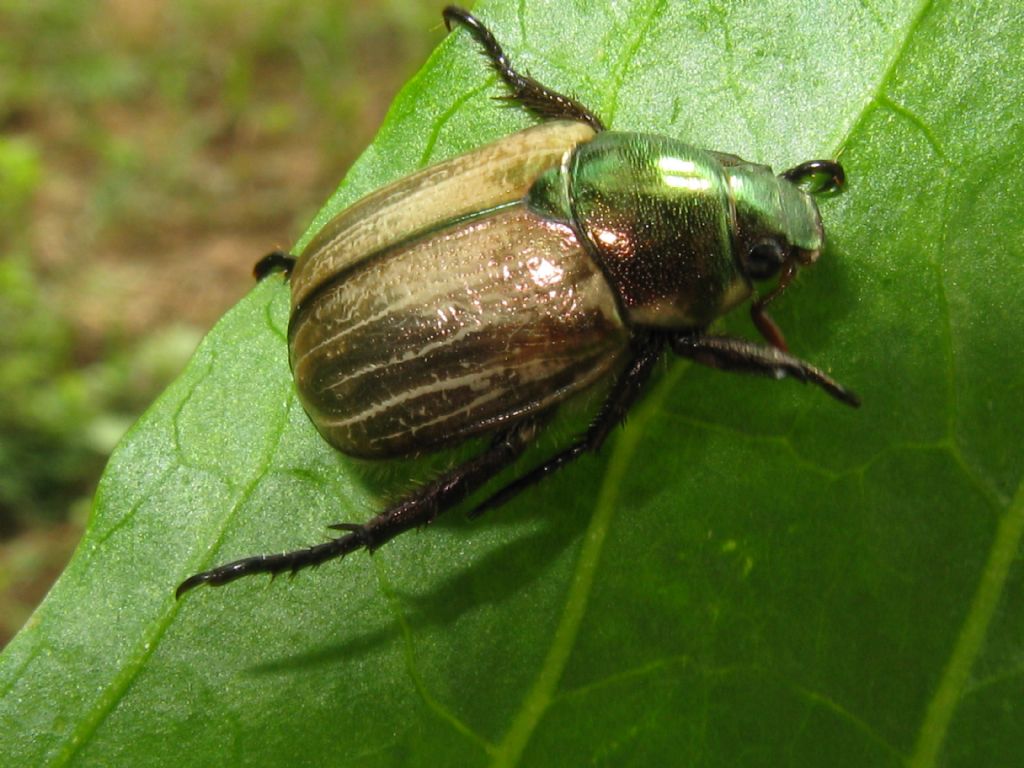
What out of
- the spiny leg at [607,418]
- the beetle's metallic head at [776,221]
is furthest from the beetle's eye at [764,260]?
the spiny leg at [607,418]

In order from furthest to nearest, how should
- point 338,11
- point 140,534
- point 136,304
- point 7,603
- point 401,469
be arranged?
point 338,11 → point 136,304 → point 7,603 → point 401,469 → point 140,534

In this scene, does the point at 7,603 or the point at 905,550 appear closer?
the point at 905,550

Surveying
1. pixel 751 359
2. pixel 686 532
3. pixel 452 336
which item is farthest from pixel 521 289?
pixel 686 532

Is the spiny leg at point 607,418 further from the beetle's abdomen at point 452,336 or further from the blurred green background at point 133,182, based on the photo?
the blurred green background at point 133,182

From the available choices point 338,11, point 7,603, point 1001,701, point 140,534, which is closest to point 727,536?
point 1001,701

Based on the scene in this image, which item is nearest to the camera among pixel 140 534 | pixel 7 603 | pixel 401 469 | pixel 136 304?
pixel 140 534

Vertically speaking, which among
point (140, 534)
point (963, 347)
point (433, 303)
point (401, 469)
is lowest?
point (140, 534)

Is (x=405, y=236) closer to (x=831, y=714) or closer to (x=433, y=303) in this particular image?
(x=433, y=303)
